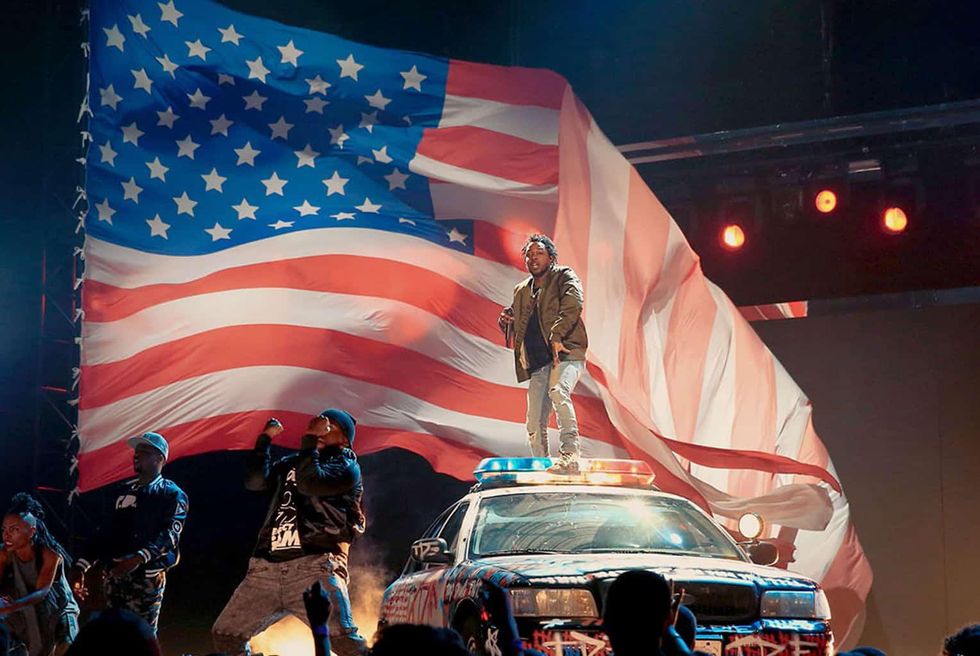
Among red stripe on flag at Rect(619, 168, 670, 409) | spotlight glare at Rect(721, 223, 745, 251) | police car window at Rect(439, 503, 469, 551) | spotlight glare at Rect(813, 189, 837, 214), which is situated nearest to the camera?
police car window at Rect(439, 503, 469, 551)

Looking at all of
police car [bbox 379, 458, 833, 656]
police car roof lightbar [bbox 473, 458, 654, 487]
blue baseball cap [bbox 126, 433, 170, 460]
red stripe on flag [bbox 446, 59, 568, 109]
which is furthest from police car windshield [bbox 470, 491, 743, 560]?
red stripe on flag [bbox 446, 59, 568, 109]

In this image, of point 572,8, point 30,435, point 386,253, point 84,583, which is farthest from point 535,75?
point 84,583

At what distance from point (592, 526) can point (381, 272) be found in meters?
6.56

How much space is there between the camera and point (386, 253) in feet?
47.2

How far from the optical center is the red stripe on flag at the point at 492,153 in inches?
590

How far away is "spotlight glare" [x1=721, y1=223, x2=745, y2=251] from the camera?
14.4m

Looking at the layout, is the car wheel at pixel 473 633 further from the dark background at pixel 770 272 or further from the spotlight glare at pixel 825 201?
the spotlight glare at pixel 825 201

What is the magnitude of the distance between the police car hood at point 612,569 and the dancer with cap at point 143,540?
199 centimetres

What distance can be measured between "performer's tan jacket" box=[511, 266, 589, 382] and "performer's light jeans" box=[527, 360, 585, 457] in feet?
0.32

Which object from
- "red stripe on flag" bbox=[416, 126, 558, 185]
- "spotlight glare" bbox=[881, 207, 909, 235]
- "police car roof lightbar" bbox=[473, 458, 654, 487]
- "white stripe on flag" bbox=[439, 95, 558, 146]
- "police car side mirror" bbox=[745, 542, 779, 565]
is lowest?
"police car side mirror" bbox=[745, 542, 779, 565]

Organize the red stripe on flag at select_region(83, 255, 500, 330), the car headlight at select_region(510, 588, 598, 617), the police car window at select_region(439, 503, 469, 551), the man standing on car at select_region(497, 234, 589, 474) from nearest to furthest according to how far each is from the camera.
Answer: the car headlight at select_region(510, 588, 598, 617), the police car window at select_region(439, 503, 469, 551), the man standing on car at select_region(497, 234, 589, 474), the red stripe on flag at select_region(83, 255, 500, 330)

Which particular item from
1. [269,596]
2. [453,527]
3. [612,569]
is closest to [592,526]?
[453,527]

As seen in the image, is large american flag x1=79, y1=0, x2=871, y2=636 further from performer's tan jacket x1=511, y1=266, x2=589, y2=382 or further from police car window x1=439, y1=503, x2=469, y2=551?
police car window x1=439, y1=503, x2=469, y2=551

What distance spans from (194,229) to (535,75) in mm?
4164
